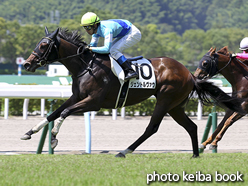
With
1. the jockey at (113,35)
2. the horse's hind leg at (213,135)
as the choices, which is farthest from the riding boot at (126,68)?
the horse's hind leg at (213,135)

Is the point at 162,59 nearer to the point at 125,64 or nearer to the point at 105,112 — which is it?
the point at 125,64

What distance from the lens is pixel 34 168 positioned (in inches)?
166

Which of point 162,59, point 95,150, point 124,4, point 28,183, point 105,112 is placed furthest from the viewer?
point 124,4

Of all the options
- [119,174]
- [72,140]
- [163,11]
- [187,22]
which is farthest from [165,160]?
[187,22]

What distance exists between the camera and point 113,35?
17.2 ft

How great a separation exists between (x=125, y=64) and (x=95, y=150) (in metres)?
1.64

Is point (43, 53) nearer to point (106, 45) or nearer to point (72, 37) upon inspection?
point (72, 37)

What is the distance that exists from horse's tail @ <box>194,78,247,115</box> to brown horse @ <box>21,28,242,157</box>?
1 centimetres

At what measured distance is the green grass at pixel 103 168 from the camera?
3.64 metres

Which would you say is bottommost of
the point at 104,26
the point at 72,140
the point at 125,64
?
the point at 72,140

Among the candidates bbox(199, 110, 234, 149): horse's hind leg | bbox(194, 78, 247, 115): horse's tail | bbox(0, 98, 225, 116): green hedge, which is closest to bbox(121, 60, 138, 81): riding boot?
bbox(194, 78, 247, 115): horse's tail

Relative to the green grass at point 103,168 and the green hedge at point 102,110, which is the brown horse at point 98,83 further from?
the green hedge at point 102,110

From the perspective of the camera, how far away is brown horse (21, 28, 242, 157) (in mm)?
5043

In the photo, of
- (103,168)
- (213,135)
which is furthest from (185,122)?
(103,168)
